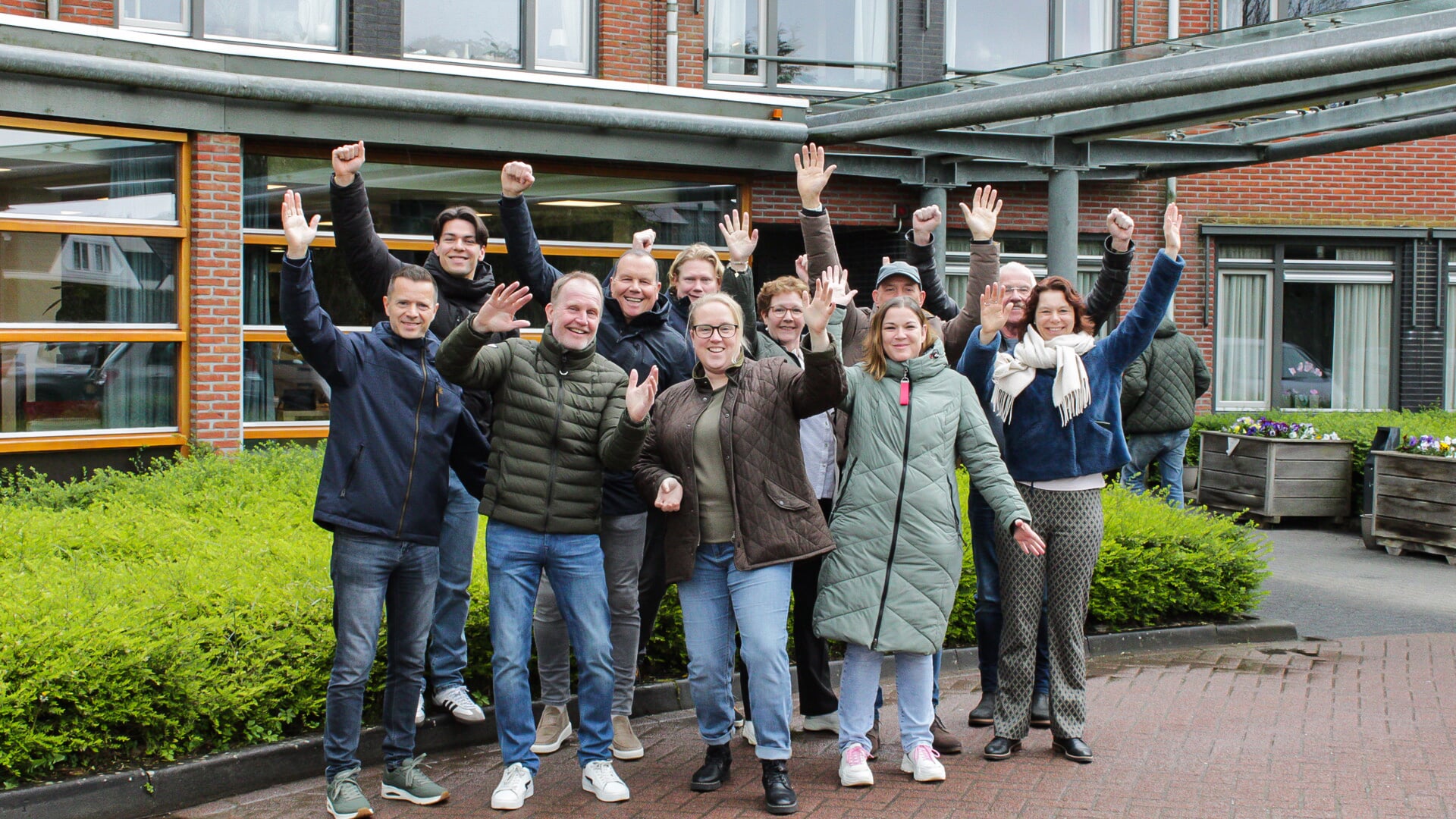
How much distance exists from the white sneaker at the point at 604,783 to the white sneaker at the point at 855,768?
0.82 metres

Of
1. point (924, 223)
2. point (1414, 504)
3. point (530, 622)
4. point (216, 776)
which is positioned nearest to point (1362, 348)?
point (1414, 504)

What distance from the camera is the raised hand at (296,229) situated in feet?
15.4

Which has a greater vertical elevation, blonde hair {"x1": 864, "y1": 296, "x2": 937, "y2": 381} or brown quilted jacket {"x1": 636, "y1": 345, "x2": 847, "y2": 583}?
blonde hair {"x1": 864, "y1": 296, "x2": 937, "y2": 381}

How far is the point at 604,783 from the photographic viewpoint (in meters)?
5.05

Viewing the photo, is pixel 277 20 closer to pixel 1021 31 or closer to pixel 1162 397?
pixel 1021 31

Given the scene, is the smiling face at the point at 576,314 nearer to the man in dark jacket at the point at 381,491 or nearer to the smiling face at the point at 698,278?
the man in dark jacket at the point at 381,491

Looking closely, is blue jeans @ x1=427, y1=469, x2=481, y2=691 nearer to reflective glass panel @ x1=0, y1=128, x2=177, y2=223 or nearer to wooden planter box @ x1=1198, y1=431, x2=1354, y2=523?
reflective glass panel @ x1=0, y1=128, x2=177, y2=223

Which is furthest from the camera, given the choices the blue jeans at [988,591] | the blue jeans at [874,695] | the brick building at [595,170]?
the brick building at [595,170]

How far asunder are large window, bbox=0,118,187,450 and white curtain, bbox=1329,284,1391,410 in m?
13.3

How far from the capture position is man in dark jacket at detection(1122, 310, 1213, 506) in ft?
34.6

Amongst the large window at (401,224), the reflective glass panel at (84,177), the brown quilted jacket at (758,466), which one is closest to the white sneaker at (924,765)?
the brown quilted jacket at (758,466)

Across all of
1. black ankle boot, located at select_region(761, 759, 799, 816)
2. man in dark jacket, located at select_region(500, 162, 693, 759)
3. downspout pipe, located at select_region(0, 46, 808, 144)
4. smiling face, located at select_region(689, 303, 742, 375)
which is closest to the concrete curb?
man in dark jacket, located at select_region(500, 162, 693, 759)

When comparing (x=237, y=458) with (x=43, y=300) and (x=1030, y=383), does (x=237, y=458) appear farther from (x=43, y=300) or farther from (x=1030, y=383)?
(x=1030, y=383)

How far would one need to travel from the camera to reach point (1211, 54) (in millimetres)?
9742
